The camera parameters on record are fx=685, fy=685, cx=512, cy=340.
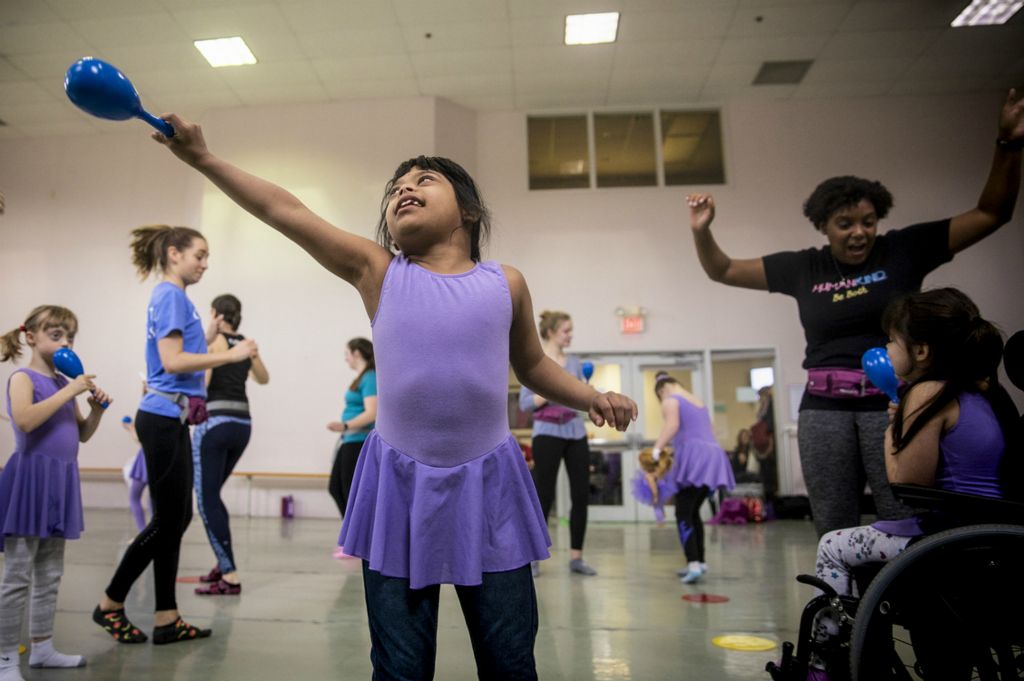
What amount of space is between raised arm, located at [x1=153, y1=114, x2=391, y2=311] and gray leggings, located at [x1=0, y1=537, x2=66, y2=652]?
1.68 m

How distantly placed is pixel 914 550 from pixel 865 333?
94cm

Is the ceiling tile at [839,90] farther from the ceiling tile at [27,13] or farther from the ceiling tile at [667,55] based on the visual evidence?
the ceiling tile at [27,13]

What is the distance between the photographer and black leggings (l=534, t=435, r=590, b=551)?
406 cm

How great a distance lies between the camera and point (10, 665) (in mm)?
2045

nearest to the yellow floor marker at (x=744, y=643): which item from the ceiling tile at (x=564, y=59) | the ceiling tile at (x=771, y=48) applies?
the ceiling tile at (x=564, y=59)

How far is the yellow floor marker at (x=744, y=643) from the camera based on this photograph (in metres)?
2.41

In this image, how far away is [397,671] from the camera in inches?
44.5

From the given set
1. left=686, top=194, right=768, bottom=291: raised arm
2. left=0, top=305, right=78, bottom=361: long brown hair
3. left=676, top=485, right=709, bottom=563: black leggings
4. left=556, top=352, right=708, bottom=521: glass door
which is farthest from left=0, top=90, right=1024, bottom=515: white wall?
left=686, top=194, right=768, bottom=291: raised arm

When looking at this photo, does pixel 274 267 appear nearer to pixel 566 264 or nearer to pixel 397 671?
pixel 566 264

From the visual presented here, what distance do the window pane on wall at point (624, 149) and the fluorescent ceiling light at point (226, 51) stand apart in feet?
13.6

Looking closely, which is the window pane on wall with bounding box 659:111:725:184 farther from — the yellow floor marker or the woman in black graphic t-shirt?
the yellow floor marker

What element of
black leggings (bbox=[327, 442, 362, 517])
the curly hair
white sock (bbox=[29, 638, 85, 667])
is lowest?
white sock (bbox=[29, 638, 85, 667])

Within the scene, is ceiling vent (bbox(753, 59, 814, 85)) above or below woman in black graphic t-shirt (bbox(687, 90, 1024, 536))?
above

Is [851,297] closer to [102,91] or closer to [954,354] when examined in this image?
[954,354]
